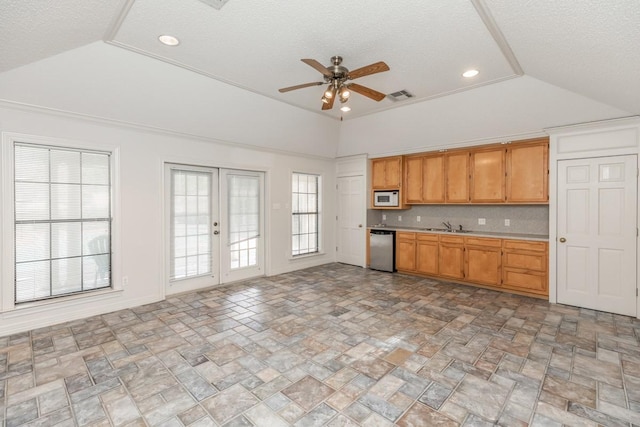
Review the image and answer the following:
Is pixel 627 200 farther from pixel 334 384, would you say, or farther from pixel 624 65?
pixel 334 384

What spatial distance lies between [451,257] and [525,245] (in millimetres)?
1186

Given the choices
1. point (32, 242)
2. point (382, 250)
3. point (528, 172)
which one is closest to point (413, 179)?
point (382, 250)

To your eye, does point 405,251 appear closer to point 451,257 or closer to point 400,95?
point 451,257

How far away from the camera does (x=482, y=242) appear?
5227 mm

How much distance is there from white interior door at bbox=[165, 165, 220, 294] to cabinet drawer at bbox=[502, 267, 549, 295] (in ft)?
16.0

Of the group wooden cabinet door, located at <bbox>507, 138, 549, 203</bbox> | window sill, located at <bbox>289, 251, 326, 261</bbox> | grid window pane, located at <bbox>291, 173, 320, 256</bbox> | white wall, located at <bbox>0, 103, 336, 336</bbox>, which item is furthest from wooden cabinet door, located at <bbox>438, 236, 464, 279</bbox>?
white wall, located at <bbox>0, 103, 336, 336</bbox>

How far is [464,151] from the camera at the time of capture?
558 cm

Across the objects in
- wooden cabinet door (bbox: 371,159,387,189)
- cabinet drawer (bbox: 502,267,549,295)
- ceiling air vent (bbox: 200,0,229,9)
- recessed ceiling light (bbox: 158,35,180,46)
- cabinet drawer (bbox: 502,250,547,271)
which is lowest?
cabinet drawer (bbox: 502,267,549,295)

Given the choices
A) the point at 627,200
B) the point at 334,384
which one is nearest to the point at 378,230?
the point at 627,200

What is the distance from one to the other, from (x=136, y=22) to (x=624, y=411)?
4.83 m

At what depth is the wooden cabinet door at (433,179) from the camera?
5910 mm

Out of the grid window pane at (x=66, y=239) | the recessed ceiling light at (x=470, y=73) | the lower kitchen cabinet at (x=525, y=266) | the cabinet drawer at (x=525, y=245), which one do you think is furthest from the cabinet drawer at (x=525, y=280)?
the grid window pane at (x=66, y=239)

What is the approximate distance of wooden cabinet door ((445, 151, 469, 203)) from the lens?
561cm

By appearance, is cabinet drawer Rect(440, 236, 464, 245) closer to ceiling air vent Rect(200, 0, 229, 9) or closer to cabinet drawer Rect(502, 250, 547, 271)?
cabinet drawer Rect(502, 250, 547, 271)
